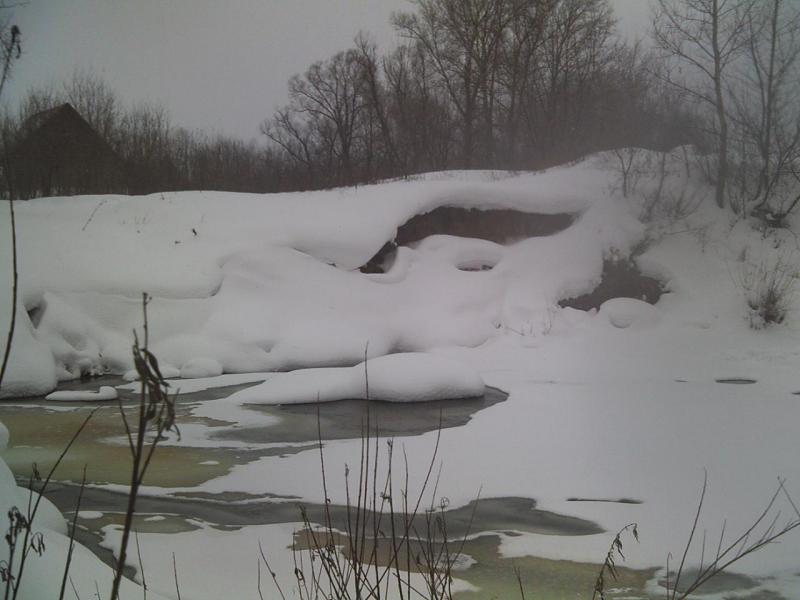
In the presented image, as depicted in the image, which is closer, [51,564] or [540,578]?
[51,564]

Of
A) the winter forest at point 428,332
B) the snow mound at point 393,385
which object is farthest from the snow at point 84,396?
the snow mound at point 393,385

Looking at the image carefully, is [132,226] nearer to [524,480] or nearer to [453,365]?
[453,365]

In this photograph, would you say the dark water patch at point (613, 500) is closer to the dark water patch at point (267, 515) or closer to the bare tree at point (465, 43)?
the dark water patch at point (267, 515)

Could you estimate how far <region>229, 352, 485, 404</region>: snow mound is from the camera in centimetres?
485

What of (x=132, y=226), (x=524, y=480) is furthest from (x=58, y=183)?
(x=524, y=480)

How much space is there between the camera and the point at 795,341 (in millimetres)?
4664

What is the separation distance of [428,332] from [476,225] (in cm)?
240

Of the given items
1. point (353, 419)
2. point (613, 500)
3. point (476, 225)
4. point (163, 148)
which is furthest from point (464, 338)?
point (613, 500)

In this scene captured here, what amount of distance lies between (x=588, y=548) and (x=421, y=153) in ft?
9.45

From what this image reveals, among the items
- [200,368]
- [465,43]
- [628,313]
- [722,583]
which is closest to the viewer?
[722,583]

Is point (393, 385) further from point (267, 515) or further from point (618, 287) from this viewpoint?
point (618, 287)

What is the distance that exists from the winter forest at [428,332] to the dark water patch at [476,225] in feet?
1.41

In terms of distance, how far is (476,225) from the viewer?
28.9ft

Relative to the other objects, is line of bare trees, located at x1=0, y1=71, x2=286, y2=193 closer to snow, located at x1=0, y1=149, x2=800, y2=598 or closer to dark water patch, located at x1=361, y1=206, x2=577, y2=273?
snow, located at x1=0, y1=149, x2=800, y2=598
